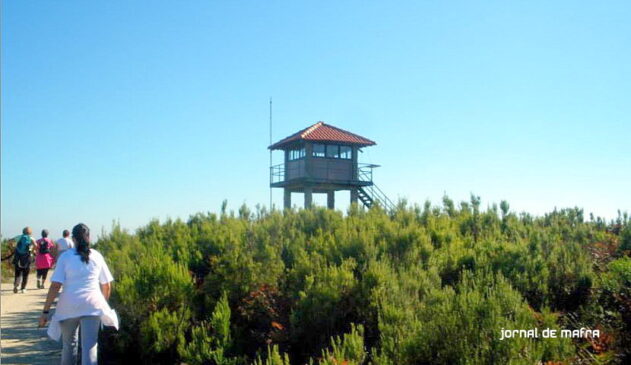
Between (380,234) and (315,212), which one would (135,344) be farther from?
(315,212)

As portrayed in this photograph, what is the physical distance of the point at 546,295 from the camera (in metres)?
6.66

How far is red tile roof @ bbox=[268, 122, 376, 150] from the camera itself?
27.9 metres

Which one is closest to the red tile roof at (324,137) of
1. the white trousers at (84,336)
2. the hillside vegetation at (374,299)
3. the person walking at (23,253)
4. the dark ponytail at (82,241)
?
the person walking at (23,253)

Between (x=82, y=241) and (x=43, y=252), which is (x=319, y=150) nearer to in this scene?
(x=43, y=252)

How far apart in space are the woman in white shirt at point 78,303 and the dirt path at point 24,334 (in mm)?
2057

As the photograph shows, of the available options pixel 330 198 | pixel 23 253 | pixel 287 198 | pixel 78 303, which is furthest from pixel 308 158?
pixel 78 303

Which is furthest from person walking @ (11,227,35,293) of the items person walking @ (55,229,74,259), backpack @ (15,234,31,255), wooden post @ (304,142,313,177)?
wooden post @ (304,142,313,177)

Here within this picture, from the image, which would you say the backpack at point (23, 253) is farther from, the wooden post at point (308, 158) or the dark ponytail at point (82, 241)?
the wooden post at point (308, 158)

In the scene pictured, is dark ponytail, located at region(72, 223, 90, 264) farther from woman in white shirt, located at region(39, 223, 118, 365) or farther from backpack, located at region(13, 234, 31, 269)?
backpack, located at region(13, 234, 31, 269)

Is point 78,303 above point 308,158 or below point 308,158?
below

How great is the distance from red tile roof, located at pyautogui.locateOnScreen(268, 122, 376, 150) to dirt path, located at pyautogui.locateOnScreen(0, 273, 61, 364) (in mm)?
16389

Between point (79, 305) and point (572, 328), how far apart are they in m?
6.04

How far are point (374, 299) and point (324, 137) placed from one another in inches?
875

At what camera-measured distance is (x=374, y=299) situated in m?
6.24
